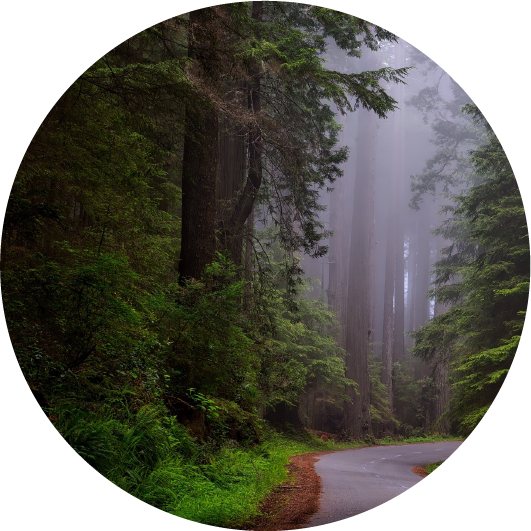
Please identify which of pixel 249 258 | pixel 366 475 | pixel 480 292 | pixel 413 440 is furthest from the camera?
pixel 249 258

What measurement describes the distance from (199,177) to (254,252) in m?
0.77

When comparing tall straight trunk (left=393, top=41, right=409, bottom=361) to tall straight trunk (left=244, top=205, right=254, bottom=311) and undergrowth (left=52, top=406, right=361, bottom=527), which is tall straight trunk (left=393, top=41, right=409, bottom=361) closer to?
tall straight trunk (left=244, top=205, right=254, bottom=311)

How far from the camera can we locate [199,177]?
425 centimetres

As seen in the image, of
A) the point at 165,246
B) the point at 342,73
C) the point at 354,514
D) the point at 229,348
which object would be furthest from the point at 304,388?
the point at 342,73

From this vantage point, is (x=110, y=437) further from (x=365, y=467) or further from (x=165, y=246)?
(x=365, y=467)

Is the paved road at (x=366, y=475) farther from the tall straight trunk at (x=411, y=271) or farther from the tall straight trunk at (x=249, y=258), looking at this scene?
the tall straight trunk at (x=249, y=258)

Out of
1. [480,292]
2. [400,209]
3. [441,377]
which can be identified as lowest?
[441,377]

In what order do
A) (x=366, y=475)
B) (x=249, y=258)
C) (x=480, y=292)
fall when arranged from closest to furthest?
(x=366, y=475), (x=480, y=292), (x=249, y=258)

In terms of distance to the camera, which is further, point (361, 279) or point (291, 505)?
point (361, 279)

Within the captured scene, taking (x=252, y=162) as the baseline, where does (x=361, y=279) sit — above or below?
below

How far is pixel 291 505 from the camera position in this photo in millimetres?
3371

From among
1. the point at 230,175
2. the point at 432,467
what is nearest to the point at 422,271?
the point at 432,467

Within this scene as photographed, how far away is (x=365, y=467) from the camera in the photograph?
3.65m

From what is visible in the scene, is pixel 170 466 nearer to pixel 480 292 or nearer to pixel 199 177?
pixel 199 177
